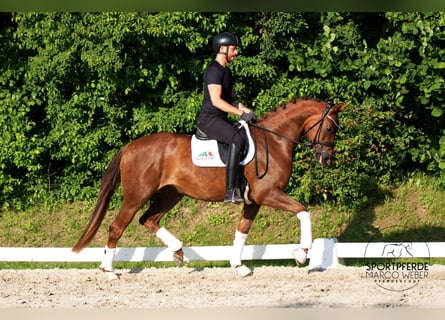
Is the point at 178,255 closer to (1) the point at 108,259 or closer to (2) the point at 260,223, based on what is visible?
(1) the point at 108,259

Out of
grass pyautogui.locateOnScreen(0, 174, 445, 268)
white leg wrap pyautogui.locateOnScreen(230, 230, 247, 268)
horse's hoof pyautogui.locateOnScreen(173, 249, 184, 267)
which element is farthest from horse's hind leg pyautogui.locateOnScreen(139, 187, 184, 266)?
grass pyautogui.locateOnScreen(0, 174, 445, 268)

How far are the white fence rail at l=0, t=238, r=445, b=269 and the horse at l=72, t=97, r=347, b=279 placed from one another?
77 cm

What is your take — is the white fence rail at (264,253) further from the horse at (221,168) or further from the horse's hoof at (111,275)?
the horse's hoof at (111,275)

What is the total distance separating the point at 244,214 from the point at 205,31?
17.9 feet

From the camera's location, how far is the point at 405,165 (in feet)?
45.3

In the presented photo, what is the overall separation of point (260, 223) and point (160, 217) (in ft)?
13.5

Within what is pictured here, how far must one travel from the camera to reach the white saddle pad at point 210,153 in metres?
8.09

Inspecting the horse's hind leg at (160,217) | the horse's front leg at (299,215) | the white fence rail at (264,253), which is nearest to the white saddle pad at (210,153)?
the horse's front leg at (299,215)

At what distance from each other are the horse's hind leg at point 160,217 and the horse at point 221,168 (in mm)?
88

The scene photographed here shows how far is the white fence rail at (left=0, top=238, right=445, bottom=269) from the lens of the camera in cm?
883

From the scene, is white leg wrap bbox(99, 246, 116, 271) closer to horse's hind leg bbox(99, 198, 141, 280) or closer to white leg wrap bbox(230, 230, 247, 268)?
horse's hind leg bbox(99, 198, 141, 280)

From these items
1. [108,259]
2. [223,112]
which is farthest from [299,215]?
[108,259]

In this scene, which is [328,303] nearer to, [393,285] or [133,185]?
[393,285]

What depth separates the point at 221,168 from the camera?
8133 millimetres
